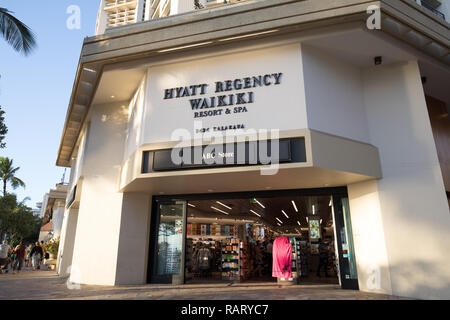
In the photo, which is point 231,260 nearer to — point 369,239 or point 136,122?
point 369,239

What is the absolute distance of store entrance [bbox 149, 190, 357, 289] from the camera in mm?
9297

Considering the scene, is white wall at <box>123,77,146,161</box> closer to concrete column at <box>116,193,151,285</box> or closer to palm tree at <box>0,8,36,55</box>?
concrete column at <box>116,193,151,285</box>

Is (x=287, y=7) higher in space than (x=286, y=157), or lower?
higher

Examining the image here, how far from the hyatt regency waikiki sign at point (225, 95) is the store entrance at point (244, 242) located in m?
2.99

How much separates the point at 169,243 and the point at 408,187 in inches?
281

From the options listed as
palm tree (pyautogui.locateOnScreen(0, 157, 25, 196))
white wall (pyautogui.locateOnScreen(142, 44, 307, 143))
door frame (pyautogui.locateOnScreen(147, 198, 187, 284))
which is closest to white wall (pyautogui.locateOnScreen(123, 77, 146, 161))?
white wall (pyautogui.locateOnScreen(142, 44, 307, 143))

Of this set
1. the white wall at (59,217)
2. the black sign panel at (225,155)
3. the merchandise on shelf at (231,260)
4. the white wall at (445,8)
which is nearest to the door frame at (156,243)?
the merchandise on shelf at (231,260)

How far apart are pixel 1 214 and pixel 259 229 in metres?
25.4

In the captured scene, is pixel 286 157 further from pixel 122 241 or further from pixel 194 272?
pixel 194 272

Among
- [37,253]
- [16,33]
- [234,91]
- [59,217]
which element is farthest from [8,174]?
[234,91]

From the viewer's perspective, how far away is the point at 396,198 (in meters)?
8.01

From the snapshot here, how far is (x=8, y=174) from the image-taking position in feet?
122
